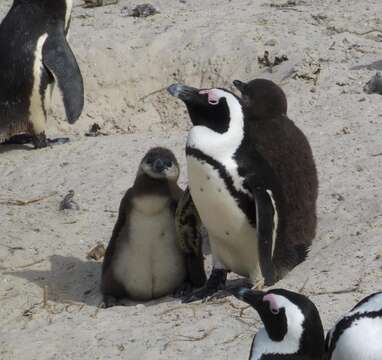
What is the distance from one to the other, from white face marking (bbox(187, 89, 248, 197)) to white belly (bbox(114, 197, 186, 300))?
19.2 inches

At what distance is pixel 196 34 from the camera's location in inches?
315

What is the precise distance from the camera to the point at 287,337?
367 cm

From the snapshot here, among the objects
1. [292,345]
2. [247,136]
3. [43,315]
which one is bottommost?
[43,315]

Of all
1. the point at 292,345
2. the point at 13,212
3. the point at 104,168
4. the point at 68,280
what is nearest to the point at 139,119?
the point at 104,168

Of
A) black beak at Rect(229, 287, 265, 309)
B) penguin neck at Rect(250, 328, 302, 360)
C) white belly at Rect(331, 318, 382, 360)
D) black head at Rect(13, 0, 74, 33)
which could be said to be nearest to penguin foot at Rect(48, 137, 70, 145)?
black head at Rect(13, 0, 74, 33)

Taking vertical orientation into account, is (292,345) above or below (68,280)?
above

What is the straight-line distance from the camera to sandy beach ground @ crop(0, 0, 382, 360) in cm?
463

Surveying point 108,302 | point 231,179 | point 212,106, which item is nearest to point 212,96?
point 212,106

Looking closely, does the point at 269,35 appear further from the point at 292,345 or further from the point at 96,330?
the point at 292,345

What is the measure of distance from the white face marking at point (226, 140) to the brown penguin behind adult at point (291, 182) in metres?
0.27

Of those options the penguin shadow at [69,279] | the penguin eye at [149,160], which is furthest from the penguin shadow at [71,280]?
the penguin eye at [149,160]

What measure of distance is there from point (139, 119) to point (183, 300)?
9.60 feet

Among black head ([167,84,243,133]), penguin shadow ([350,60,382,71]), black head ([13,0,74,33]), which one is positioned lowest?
penguin shadow ([350,60,382,71])

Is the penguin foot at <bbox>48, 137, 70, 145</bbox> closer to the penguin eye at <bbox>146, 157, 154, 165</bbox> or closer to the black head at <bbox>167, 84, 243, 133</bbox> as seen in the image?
the penguin eye at <bbox>146, 157, 154, 165</bbox>
